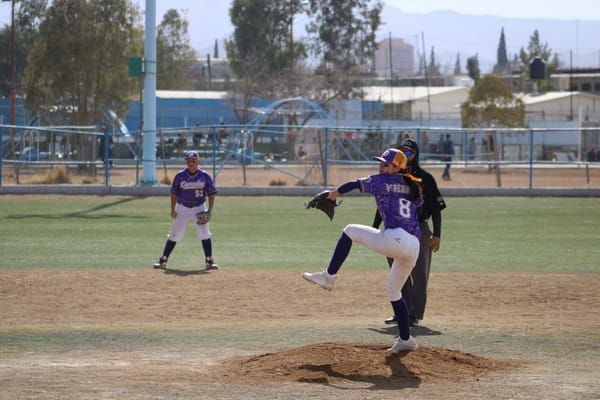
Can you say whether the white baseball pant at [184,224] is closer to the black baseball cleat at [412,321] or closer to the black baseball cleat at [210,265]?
the black baseball cleat at [210,265]

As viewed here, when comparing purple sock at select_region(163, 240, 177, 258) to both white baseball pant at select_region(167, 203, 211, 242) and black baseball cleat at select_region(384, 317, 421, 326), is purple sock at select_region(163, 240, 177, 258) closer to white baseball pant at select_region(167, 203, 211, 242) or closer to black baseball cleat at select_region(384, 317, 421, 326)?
white baseball pant at select_region(167, 203, 211, 242)

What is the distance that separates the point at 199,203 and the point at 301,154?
29.2m

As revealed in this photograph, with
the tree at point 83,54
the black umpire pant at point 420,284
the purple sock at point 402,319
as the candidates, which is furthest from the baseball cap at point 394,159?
the tree at point 83,54

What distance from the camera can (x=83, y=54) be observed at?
4691 centimetres

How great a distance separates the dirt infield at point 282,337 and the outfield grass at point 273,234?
164cm

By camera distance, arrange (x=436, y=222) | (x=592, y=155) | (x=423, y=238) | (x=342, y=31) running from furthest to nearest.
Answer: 1. (x=342, y=31)
2. (x=592, y=155)
3. (x=423, y=238)
4. (x=436, y=222)

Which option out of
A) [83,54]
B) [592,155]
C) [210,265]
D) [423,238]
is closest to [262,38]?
[83,54]

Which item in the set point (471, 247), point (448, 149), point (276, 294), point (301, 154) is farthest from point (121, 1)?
point (276, 294)

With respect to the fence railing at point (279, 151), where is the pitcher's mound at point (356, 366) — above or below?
below

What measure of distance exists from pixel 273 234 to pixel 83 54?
27085mm

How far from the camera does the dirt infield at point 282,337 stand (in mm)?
8445

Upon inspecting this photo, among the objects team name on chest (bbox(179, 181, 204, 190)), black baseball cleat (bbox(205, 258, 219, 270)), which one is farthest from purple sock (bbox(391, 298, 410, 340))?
team name on chest (bbox(179, 181, 204, 190))

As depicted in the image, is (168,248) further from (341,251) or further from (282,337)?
(341,251)

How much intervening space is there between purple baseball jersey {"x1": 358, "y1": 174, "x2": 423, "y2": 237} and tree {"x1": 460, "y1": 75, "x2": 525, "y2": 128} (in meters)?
45.4
